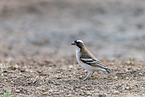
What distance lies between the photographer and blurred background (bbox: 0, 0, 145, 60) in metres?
13.4

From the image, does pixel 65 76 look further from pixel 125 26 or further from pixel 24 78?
pixel 125 26

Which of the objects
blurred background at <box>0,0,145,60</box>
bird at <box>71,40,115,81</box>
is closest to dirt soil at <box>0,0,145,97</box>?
blurred background at <box>0,0,145,60</box>

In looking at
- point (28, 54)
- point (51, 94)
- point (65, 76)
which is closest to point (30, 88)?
point (51, 94)

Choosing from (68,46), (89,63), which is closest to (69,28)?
(68,46)

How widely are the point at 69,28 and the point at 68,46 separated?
72.6 inches

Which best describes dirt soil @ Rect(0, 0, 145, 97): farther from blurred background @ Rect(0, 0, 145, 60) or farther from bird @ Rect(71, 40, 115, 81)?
bird @ Rect(71, 40, 115, 81)

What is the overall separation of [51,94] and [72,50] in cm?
744

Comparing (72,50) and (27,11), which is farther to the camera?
(27,11)

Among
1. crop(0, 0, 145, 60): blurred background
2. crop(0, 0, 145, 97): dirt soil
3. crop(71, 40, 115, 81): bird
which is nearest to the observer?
crop(0, 0, 145, 97): dirt soil

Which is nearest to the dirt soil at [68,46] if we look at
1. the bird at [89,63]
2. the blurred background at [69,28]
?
the blurred background at [69,28]

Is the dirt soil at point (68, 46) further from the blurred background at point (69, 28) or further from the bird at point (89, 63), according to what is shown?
the bird at point (89, 63)

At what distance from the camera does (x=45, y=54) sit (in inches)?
510

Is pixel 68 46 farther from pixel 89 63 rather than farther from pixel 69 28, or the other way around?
pixel 89 63

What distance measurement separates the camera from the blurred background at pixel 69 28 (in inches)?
526
